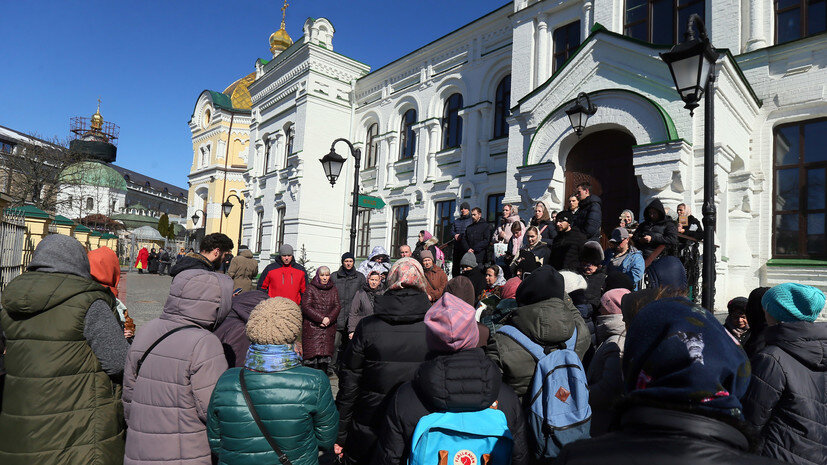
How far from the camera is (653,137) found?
8719 mm

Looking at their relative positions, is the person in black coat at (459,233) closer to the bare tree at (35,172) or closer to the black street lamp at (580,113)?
the black street lamp at (580,113)

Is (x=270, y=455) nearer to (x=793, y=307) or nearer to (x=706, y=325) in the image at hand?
(x=706, y=325)

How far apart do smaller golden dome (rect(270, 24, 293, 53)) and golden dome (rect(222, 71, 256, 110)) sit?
3907mm

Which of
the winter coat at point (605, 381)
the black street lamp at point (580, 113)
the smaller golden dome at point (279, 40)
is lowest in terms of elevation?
the winter coat at point (605, 381)

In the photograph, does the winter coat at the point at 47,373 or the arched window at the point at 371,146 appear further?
the arched window at the point at 371,146

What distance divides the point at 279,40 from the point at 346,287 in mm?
36937

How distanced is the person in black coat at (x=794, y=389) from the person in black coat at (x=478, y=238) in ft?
23.9

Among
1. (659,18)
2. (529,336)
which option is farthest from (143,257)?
(529,336)

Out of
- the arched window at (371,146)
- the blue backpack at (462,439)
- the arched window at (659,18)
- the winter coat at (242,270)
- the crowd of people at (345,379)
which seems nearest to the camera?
the blue backpack at (462,439)

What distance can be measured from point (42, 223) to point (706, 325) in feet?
42.2

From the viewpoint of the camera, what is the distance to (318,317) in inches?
243

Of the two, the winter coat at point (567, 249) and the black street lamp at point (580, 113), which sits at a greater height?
the black street lamp at point (580, 113)

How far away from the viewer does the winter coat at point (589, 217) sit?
706 cm

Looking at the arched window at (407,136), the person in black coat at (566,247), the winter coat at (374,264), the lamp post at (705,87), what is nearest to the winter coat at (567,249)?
the person in black coat at (566,247)
